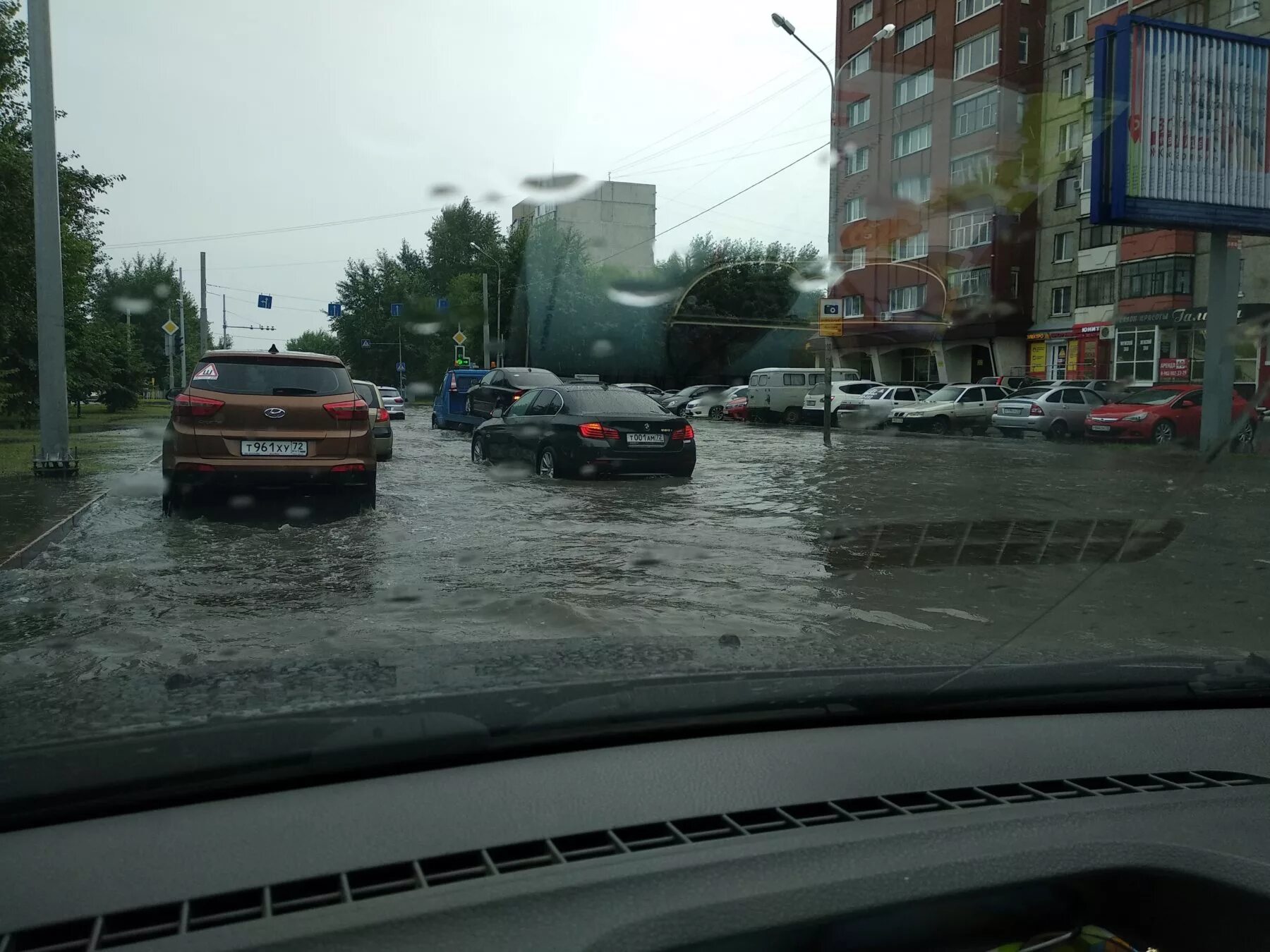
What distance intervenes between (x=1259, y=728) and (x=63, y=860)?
2549mm

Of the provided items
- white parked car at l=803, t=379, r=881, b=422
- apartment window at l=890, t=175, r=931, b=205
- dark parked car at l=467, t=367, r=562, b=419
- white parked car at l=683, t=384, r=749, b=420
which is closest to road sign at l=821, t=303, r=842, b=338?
apartment window at l=890, t=175, r=931, b=205

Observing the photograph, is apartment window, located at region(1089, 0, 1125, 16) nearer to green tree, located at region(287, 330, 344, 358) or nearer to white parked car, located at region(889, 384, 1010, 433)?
white parked car, located at region(889, 384, 1010, 433)

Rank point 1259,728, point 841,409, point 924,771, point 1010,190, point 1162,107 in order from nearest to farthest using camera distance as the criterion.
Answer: point 924,771, point 1259,728, point 1010,190, point 1162,107, point 841,409

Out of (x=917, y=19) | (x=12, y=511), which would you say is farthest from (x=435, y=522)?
(x=917, y=19)

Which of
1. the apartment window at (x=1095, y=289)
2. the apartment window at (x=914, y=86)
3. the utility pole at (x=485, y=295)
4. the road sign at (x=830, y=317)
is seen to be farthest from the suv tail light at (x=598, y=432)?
the apartment window at (x=1095, y=289)

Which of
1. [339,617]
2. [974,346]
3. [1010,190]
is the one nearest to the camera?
[339,617]

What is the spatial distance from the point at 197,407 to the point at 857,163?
2180cm

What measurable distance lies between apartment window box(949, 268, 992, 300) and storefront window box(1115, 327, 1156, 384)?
8785 mm

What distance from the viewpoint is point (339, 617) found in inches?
225

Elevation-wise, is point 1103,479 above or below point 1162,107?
below

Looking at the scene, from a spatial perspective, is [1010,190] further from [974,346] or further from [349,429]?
[974,346]

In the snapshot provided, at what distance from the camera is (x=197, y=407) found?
368 inches

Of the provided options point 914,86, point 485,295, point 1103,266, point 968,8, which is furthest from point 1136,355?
point 485,295

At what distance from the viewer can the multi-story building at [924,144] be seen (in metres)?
20.0
